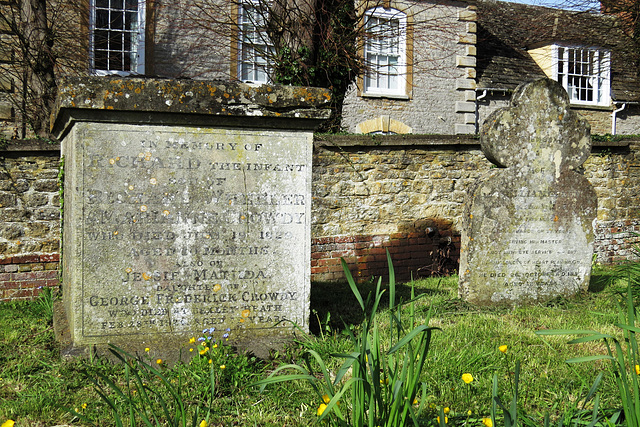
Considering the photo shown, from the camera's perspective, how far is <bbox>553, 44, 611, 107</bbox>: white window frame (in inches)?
701

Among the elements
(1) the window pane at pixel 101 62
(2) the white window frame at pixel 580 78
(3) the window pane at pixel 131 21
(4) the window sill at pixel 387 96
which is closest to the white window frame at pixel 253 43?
(3) the window pane at pixel 131 21

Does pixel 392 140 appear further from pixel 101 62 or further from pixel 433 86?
pixel 101 62

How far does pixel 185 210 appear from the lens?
3.88m

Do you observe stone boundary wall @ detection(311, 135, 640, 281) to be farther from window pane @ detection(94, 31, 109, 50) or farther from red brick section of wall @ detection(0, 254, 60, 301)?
window pane @ detection(94, 31, 109, 50)

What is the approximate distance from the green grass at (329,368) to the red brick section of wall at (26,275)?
167 centimetres

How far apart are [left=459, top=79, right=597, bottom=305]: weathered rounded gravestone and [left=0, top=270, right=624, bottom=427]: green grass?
98 centimetres

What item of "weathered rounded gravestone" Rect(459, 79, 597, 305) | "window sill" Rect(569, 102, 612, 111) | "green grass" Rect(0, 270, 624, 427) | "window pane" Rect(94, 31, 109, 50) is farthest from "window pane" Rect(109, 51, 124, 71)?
"window sill" Rect(569, 102, 612, 111)

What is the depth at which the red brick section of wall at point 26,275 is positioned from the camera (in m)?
6.45

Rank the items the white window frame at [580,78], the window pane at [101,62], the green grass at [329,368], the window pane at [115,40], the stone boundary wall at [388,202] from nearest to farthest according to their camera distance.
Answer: the green grass at [329,368]
the stone boundary wall at [388,202]
the window pane at [115,40]
the window pane at [101,62]
the white window frame at [580,78]

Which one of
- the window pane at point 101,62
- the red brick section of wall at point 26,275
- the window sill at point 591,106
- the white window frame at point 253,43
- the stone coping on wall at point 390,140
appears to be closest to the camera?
the red brick section of wall at point 26,275

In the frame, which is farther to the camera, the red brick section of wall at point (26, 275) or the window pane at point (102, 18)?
the window pane at point (102, 18)

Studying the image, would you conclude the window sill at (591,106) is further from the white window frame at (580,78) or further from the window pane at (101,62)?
the window pane at (101,62)

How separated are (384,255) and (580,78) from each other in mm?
14063

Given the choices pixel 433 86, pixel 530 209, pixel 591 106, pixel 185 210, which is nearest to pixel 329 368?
pixel 185 210
